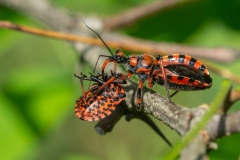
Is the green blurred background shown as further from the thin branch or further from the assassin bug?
the assassin bug

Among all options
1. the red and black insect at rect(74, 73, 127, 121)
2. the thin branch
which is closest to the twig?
the thin branch

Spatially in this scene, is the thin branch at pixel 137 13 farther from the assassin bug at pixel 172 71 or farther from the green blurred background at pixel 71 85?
the assassin bug at pixel 172 71

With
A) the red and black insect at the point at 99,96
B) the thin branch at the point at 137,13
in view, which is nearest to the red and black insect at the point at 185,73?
the red and black insect at the point at 99,96

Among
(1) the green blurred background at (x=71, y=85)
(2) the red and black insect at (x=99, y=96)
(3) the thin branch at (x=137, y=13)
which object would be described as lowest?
(1) the green blurred background at (x=71, y=85)

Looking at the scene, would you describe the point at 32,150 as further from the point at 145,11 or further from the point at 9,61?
the point at 9,61

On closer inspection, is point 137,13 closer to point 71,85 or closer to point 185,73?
point 71,85

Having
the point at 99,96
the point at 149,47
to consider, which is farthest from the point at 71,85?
the point at 99,96

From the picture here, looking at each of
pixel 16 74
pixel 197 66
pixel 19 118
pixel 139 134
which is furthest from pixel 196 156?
pixel 139 134
